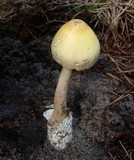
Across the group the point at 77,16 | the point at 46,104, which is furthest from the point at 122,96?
the point at 77,16

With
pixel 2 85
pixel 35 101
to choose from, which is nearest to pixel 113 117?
pixel 35 101

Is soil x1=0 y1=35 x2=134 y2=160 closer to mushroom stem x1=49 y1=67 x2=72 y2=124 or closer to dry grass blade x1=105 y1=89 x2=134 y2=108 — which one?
dry grass blade x1=105 y1=89 x2=134 y2=108

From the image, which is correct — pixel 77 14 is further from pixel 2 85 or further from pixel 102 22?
pixel 2 85

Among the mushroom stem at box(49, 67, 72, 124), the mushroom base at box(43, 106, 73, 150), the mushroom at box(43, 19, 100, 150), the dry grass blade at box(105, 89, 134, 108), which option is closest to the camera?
the mushroom at box(43, 19, 100, 150)

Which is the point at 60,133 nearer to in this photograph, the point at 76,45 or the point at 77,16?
the point at 76,45

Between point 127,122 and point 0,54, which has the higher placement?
point 0,54

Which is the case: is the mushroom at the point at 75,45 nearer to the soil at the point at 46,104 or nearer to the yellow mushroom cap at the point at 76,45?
the yellow mushroom cap at the point at 76,45

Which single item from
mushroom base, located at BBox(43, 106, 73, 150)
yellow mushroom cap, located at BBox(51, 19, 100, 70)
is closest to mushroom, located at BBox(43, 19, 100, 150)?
yellow mushroom cap, located at BBox(51, 19, 100, 70)
